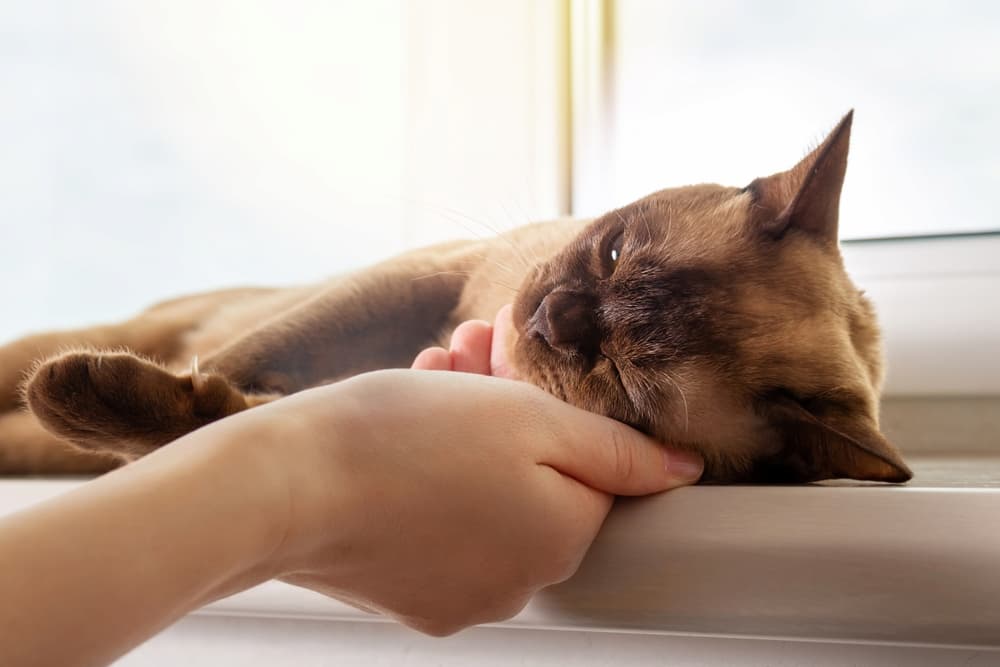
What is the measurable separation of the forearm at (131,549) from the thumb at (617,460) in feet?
0.75

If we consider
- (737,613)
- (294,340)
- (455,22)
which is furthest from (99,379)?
(455,22)

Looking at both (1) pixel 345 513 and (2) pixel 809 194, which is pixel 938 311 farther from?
(1) pixel 345 513

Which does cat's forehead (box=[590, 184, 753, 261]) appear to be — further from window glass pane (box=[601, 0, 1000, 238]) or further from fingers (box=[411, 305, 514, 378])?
window glass pane (box=[601, 0, 1000, 238])

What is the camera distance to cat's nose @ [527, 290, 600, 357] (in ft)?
2.60

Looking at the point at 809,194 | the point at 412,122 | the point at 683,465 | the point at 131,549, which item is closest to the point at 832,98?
the point at 809,194

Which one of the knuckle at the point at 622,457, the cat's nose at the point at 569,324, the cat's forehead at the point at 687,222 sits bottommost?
the knuckle at the point at 622,457

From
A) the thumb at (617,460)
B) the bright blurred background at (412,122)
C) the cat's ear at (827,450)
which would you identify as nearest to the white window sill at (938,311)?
the bright blurred background at (412,122)

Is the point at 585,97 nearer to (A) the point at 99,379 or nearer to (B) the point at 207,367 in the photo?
(B) the point at 207,367

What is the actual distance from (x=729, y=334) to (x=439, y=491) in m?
0.32

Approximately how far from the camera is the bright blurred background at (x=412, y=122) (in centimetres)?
130

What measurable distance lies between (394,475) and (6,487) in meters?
0.67

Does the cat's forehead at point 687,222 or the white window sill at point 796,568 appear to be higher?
the cat's forehead at point 687,222

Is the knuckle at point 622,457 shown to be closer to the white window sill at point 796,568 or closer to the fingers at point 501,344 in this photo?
the white window sill at point 796,568

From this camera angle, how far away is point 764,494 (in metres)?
0.65
